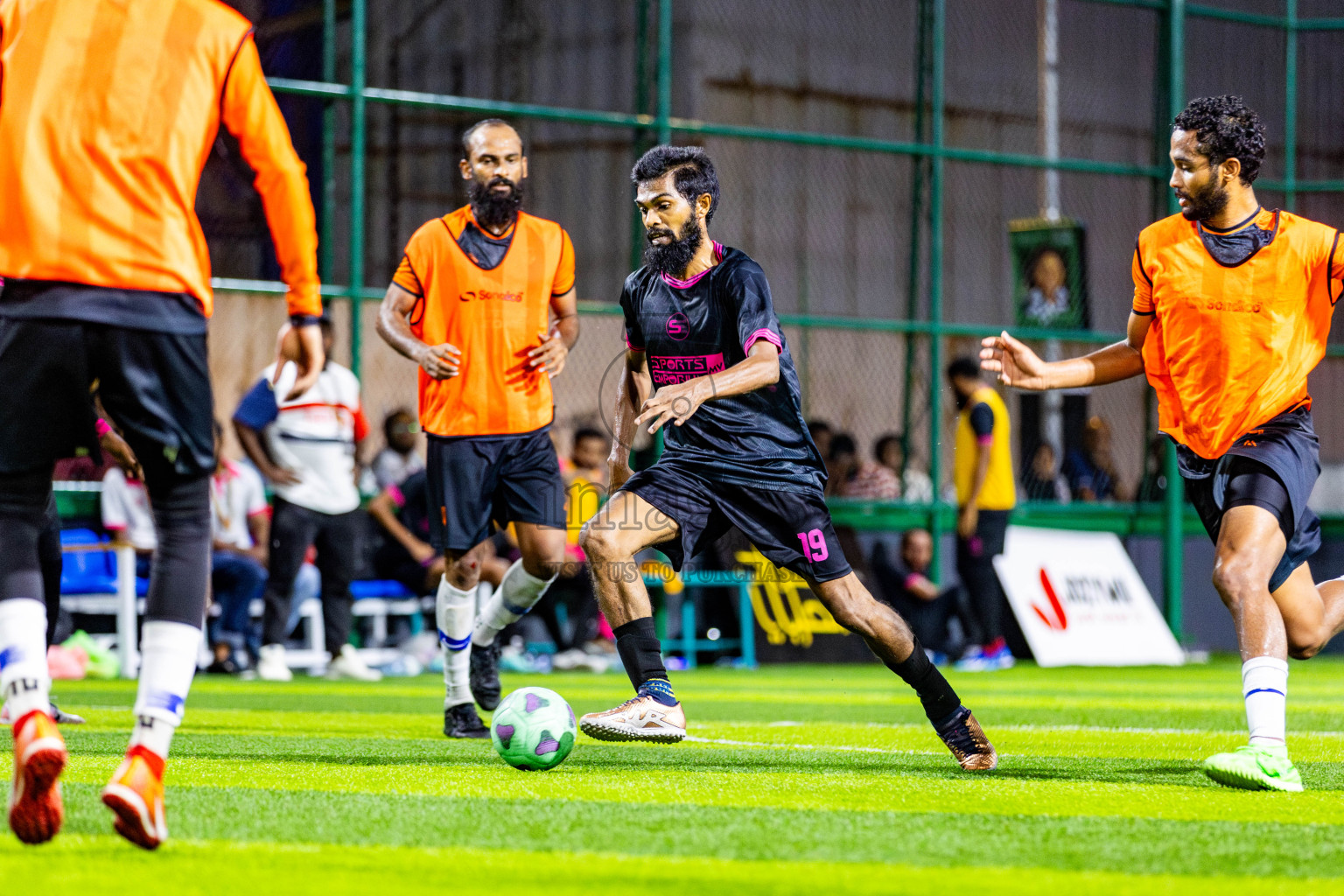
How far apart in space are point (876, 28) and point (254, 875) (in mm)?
18700

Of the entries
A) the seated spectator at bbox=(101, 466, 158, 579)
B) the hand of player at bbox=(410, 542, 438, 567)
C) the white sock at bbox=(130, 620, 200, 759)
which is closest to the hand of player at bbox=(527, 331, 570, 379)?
the white sock at bbox=(130, 620, 200, 759)

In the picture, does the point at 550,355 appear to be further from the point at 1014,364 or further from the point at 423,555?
the point at 423,555

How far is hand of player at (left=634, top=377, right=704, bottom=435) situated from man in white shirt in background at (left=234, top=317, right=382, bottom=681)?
6.05 m

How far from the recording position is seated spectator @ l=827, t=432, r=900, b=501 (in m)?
14.7

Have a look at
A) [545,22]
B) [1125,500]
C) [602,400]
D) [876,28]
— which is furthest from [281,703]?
[876,28]

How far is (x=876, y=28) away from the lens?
20688mm

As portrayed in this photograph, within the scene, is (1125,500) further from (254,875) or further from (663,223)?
(254,875)

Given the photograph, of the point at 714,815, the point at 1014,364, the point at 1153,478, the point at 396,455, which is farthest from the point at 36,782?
the point at 1153,478

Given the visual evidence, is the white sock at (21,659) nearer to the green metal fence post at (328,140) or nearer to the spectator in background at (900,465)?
the green metal fence post at (328,140)

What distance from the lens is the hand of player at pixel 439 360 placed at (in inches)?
268

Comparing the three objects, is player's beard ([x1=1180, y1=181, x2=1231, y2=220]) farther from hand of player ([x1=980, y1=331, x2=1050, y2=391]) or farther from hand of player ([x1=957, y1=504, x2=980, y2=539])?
hand of player ([x1=957, y1=504, x2=980, y2=539])

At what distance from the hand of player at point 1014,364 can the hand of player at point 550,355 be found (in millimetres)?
2280

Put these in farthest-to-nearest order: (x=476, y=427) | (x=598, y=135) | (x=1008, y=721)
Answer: (x=598, y=135)
(x=1008, y=721)
(x=476, y=427)

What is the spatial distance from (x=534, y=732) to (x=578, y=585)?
25.6 feet
